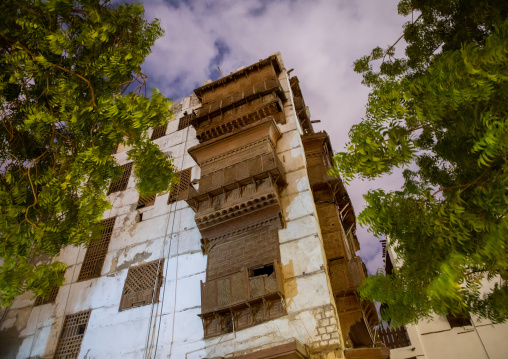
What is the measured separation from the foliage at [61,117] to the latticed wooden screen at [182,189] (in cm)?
575

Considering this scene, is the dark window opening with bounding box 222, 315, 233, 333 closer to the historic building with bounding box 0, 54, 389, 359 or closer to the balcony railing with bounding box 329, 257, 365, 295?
the historic building with bounding box 0, 54, 389, 359

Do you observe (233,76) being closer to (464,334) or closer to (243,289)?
(243,289)

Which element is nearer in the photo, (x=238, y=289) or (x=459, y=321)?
(x=238, y=289)

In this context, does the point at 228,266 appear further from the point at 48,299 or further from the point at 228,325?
the point at 48,299

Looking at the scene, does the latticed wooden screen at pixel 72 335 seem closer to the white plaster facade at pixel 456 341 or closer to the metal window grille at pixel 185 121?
the metal window grille at pixel 185 121

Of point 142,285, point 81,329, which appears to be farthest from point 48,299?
point 142,285

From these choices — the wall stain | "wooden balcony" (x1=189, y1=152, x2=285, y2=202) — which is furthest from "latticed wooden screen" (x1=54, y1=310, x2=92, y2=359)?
"wooden balcony" (x1=189, y1=152, x2=285, y2=202)

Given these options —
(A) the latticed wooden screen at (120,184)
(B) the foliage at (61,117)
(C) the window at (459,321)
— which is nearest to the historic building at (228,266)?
(A) the latticed wooden screen at (120,184)

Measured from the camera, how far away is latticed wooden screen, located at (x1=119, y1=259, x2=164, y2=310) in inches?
435

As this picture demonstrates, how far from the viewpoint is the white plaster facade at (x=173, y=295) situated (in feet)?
28.6

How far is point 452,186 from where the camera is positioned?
15.2 feet

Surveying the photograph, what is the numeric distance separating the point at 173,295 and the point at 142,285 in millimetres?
1445

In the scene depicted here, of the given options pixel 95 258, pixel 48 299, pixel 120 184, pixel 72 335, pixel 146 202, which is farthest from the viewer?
pixel 120 184

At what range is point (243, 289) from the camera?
9031 mm
